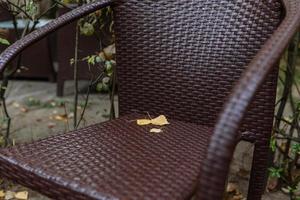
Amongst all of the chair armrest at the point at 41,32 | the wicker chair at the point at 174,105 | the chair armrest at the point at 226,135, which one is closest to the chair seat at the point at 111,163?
the wicker chair at the point at 174,105

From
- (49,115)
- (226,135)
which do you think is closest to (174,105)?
(226,135)

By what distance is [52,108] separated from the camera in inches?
123

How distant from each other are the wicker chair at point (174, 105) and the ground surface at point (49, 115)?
65 centimetres

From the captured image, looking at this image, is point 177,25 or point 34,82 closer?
point 177,25

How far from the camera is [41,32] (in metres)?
1.24

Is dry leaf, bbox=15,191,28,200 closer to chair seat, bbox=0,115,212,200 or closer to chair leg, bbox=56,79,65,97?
chair seat, bbox=0,115,212,200

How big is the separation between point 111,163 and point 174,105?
0.46 meters

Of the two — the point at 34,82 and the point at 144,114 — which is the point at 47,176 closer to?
the point at 144,114

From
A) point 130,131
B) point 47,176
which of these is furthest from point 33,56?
point 47,176

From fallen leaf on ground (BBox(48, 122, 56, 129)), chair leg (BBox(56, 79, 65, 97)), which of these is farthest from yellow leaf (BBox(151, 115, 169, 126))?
chair leg (BBox(56, 79, 65, 97))

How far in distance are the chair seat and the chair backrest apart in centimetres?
17

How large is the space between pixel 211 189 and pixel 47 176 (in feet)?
1.32

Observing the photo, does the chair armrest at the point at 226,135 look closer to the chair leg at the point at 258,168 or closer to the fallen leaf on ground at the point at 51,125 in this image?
the chair leg at the point at 258,168

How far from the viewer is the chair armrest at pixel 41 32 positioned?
3.84ft
